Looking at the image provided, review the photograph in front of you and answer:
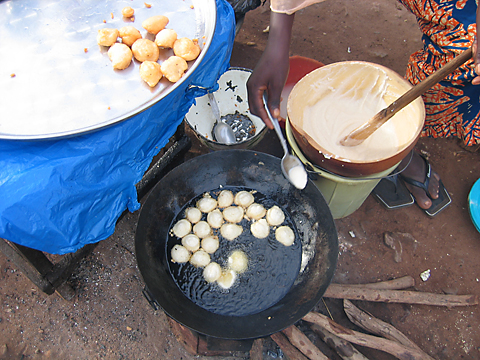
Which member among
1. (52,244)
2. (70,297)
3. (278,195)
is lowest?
(70,297)

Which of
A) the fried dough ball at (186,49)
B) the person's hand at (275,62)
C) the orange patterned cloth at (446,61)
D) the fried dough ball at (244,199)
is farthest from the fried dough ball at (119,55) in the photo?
the orange patterned cloth at (446,61)

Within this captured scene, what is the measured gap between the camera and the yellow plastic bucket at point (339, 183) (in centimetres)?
→ 214

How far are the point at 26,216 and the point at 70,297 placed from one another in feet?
4.53

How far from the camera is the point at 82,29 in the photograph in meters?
1.88

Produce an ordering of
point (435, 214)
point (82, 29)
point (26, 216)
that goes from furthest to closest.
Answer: point (435, 214), point (82, 29), point (26, 216)

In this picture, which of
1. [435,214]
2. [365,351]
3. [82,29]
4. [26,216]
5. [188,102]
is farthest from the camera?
[435,214]

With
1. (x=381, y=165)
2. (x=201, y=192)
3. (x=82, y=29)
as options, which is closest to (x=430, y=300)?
(x=381, y=165)

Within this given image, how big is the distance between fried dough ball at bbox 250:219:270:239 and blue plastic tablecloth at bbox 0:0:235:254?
1.05 meters

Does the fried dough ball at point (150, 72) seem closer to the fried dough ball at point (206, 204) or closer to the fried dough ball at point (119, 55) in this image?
the fried dough ball at point (119, 55)

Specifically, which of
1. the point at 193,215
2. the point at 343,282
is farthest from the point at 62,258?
the point at 343,282

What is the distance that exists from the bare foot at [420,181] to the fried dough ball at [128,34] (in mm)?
3022

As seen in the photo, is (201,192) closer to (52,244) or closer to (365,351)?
(52,244)

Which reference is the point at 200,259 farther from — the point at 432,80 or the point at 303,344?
→ the point at 432,80

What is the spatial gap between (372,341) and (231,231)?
1.49 m
